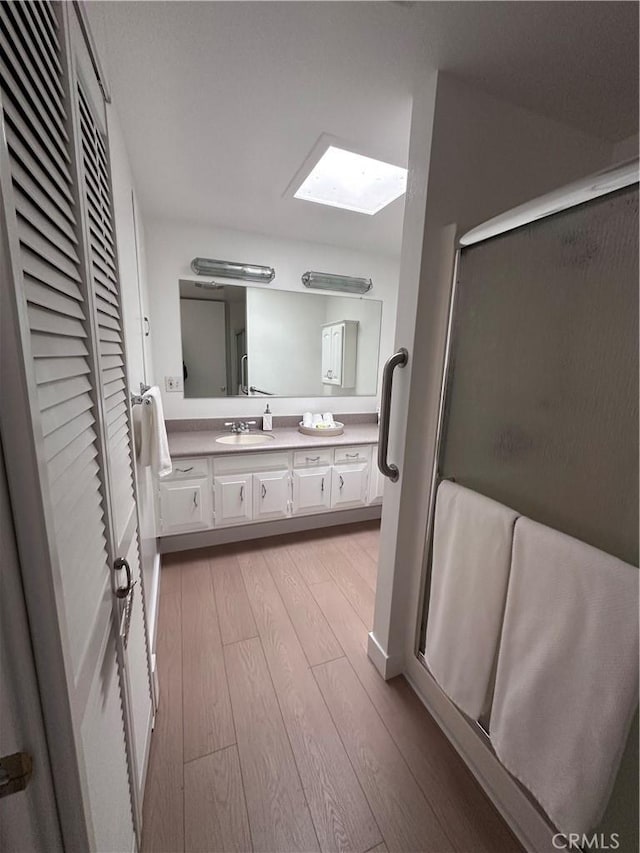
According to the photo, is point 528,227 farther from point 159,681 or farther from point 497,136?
point 159,681

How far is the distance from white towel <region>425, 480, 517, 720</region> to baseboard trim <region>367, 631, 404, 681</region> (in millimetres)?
296

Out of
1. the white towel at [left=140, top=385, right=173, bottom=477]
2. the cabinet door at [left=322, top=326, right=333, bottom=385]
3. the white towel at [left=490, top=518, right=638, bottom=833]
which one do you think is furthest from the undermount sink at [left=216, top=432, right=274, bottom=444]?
the white towel at [left=490, top=518, right=638, bottom=833]

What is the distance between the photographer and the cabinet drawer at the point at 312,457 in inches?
94.1

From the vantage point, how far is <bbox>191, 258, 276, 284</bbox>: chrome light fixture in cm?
238

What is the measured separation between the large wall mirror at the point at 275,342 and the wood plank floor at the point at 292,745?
5.23 feet

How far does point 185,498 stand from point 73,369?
5.61 ft

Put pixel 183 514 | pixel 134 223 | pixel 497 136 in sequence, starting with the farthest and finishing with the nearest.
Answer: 1. pixel 183 514
2. pixel 134 223
3. pixel 497 136

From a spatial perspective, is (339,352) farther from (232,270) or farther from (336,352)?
(232,270)

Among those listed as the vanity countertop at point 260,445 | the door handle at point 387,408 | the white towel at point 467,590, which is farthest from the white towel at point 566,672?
the vanity countertop at point 260,445

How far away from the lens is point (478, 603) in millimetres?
1034

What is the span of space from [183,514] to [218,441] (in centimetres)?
56

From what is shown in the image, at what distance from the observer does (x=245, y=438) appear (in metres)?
2.64

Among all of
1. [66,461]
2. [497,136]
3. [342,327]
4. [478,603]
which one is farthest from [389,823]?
[342,327]

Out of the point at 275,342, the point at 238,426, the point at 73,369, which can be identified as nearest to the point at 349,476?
the point at 238,426
